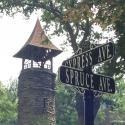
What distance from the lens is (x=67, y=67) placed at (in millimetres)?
4477

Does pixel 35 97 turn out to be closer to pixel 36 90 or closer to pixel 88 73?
pixel 36 90

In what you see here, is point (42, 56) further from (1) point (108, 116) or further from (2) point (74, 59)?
(1) point (108, 116)

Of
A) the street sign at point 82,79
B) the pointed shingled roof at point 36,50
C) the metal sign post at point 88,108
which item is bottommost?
the metal sign post at point 88,108

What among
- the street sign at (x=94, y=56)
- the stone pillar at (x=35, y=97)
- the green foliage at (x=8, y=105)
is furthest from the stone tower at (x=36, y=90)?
the street sign at (x=94, y=56)

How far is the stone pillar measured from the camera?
3938cm

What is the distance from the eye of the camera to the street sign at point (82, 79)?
4426 mm

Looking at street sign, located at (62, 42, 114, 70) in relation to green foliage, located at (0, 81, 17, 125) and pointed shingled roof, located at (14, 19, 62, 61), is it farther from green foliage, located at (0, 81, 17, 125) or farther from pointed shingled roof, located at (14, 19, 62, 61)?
green foliage, located at (0, 81, 17, 125)

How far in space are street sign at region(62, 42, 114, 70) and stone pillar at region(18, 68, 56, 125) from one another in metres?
35.1

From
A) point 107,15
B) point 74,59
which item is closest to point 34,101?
point 107,15

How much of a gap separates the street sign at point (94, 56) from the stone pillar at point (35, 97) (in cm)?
3509

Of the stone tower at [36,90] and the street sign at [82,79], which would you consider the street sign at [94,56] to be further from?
the stone tower at [36,90]

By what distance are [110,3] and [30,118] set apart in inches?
1283

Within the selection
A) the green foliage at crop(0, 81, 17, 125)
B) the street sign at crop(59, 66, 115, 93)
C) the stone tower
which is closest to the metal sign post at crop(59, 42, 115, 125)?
the street sign at crop(59, 66, 115, 93)

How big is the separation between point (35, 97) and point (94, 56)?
116ft
